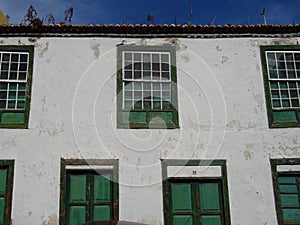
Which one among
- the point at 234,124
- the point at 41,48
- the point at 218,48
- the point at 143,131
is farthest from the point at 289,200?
the point at 41,48

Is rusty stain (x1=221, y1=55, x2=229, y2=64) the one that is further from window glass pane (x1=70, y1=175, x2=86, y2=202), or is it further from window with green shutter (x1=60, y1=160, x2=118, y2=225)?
window glass pane (x1=70, y1=175, x2=86, y2=202)

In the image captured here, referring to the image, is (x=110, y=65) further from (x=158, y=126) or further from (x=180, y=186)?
(x=180, y=186)

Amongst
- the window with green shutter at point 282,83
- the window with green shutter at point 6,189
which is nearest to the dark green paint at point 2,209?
the window with green shutter at point 6,189

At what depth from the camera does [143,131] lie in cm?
1123

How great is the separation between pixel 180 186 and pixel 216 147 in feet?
4.22

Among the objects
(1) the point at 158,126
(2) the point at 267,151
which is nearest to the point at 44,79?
(1) the point at 158,126

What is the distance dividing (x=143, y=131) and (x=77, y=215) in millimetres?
2497

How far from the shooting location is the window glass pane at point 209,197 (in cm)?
1084

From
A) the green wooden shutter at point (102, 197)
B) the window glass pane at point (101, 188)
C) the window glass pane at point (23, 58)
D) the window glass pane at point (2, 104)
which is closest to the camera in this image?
the green wooden shutter at point (102, 197)

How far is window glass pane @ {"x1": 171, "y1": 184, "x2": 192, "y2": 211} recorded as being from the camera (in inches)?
425

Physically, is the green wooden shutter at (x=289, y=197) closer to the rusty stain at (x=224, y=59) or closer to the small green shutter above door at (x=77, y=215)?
the rusty stain at (x=224, y=59)

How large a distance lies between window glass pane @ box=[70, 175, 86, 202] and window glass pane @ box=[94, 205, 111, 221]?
39cm

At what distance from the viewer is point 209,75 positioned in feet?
38.9

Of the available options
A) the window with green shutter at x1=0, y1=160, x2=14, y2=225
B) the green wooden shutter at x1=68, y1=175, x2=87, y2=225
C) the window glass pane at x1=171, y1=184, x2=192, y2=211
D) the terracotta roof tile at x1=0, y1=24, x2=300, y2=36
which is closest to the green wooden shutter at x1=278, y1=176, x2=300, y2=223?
the window glass pane at x1=171, y1=184, x2=192, y2=211
